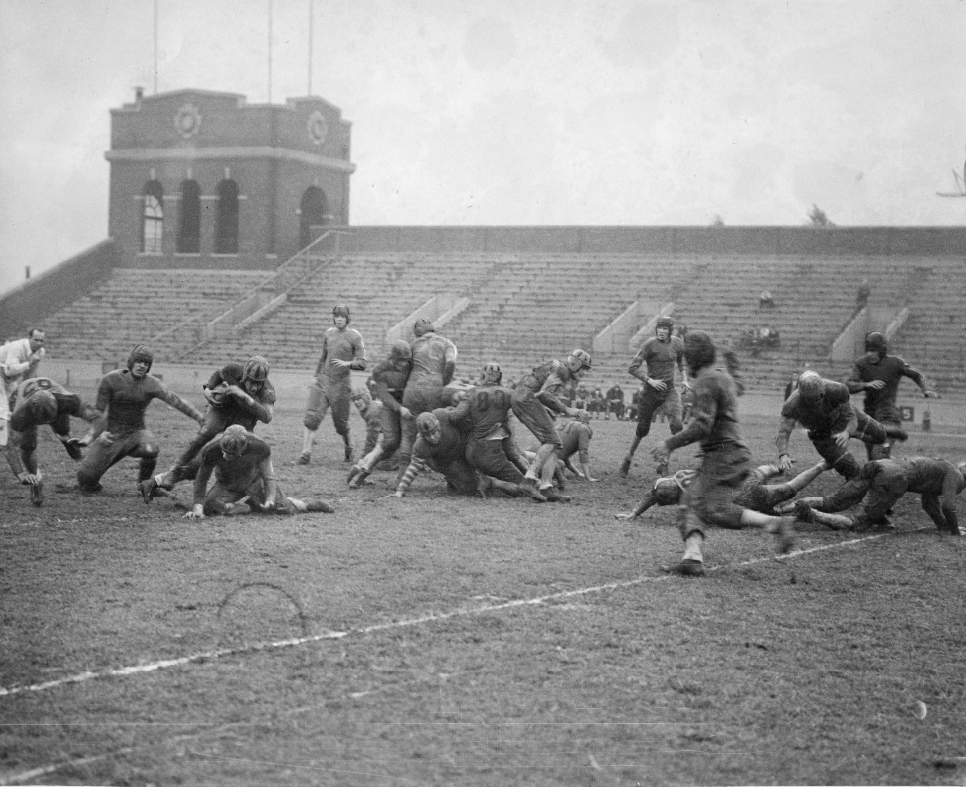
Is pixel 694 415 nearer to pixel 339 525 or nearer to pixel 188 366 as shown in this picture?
pixel 339 525

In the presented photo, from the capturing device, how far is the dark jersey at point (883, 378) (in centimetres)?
1334

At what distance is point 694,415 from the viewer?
8.92 metres

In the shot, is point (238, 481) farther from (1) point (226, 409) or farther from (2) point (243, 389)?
(2) point (243, 389)

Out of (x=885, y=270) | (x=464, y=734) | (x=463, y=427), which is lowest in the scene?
(x=464, y=734)

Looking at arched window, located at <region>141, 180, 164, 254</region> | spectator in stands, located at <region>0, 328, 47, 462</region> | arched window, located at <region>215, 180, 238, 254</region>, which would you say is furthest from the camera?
arched window, located at <region>141, 180, 164, 254</region>

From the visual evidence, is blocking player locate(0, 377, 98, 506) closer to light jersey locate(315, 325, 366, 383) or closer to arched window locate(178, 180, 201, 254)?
light jersey locate(315, 325, 366, 383)

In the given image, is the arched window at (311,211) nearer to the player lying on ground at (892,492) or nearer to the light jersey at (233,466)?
the light jersey at (233,466)

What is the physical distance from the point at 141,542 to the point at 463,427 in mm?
4004

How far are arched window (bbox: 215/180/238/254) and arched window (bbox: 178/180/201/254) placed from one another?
2.70ft

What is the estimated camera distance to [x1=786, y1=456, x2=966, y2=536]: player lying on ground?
1100 cm

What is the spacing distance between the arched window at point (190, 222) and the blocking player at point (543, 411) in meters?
34.5

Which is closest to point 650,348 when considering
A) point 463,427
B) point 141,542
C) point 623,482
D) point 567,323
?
point 623,482

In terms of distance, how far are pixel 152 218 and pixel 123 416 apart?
119 ft

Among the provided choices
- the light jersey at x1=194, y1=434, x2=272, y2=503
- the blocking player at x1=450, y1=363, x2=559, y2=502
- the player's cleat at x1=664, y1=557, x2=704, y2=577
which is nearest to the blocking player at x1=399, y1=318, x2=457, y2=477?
the blocking player at x1=450, y1=363, x2=559, y2=502
